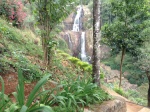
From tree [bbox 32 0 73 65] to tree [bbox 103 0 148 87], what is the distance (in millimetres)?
3266

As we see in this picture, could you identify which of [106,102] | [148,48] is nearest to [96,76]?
[106,102]

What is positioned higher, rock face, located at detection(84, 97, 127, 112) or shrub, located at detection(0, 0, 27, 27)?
shrub, located at detection(0, 0, 27, 27)

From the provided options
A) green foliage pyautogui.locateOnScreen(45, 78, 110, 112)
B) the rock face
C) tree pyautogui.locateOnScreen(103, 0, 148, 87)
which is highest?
tree pyautogui.locateOnScreen(103, 0, 148, 87)

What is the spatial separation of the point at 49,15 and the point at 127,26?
4.09 meters

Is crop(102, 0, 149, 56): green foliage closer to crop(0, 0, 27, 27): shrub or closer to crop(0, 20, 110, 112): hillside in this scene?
crop(0, 20, 110, 112): hillside

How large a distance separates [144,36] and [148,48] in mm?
1681

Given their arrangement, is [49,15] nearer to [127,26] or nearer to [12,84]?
[12,84]

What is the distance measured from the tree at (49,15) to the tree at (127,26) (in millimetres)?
3266

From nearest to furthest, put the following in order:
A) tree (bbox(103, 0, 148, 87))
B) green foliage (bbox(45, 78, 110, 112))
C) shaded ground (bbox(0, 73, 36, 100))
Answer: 1. green foliage (bbox(45, 78, 110, 112))
2. shaded ground (bbox(0, 73, 36, 100))
3. tree (bbox(103, 0, 148, 87))

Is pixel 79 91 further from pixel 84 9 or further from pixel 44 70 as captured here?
pixel 84 9

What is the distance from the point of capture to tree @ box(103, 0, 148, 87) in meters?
7.86

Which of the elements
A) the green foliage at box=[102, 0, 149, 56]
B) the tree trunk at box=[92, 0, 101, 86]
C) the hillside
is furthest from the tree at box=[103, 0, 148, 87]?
the tree trunk at box=[92, 0, 101, 86]

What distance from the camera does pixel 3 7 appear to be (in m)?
9.72

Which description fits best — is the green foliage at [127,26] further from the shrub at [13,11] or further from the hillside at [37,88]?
the shrub at [13,11]
